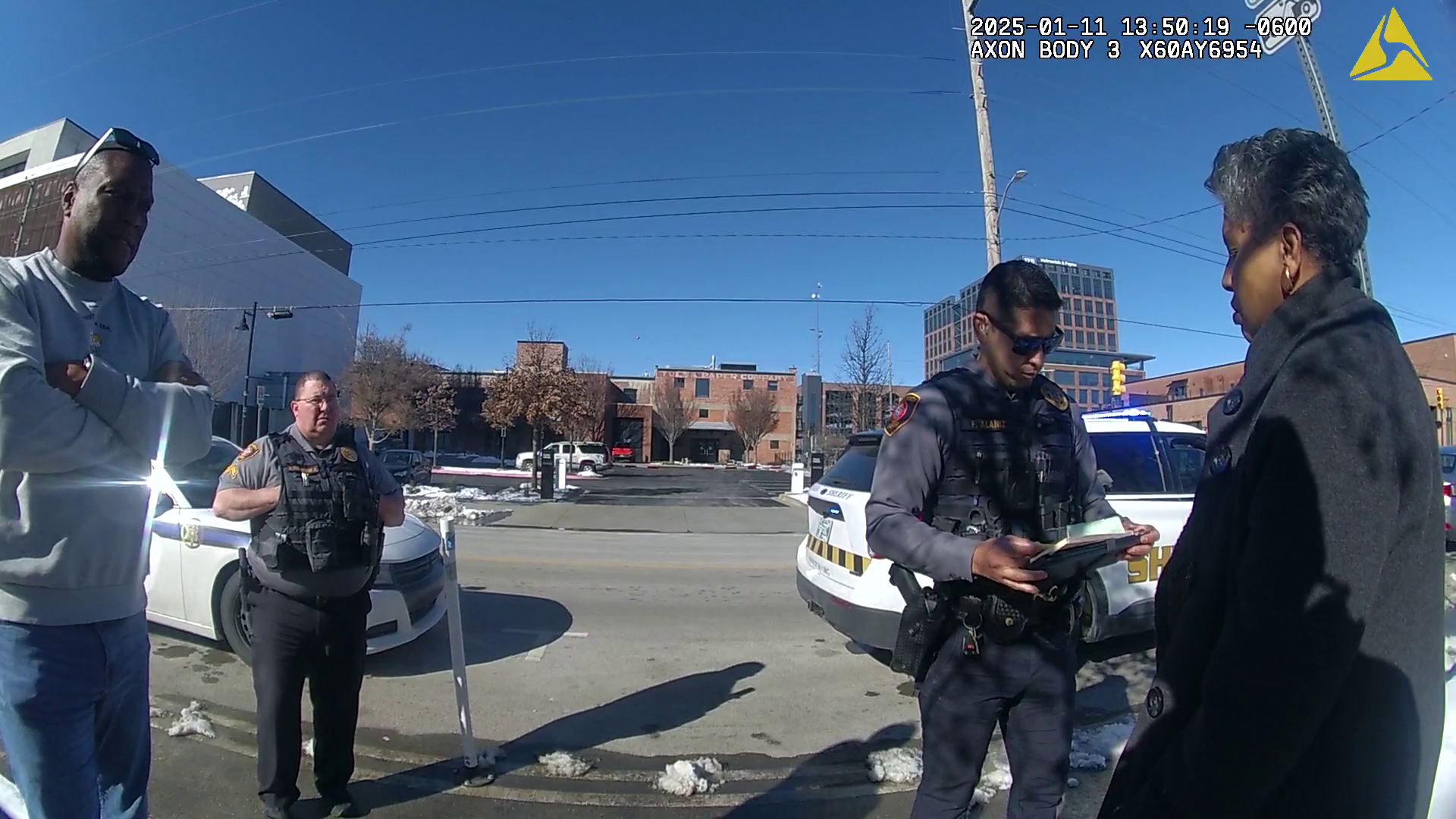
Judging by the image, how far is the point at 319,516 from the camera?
2.92 metres

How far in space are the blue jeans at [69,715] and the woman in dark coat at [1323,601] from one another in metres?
2.25

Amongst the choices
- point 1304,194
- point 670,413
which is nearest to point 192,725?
point 1304,194

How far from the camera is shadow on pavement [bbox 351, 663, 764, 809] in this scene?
321cm

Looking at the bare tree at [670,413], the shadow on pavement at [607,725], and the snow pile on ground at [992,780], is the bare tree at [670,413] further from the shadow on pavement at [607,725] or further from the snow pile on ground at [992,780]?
the snow pile on ground at [992,780]

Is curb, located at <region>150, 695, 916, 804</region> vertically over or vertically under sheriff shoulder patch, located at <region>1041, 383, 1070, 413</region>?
under

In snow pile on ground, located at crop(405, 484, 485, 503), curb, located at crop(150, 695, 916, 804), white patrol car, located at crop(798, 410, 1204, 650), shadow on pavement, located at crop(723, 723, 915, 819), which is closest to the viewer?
shadow on pavement, located at crop(723, 723, 915, 819)

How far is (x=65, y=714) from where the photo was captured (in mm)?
1593

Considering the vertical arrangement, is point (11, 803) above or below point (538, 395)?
below

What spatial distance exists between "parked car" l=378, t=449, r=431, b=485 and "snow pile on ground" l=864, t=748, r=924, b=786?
20.8m

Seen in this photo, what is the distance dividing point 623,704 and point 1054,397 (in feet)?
10.9

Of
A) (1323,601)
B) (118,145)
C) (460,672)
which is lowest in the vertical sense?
(460,672)

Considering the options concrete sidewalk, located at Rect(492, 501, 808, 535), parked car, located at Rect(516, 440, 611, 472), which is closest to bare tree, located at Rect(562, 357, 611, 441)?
parked car, located at Rect(516, 440, 611, 472)

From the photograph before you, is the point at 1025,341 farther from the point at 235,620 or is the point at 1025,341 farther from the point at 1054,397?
the point at 235,620

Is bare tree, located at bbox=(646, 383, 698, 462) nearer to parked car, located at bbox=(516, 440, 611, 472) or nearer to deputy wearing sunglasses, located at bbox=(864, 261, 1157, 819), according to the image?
parked car, located at bbox=(516, 440, 611, 472)
